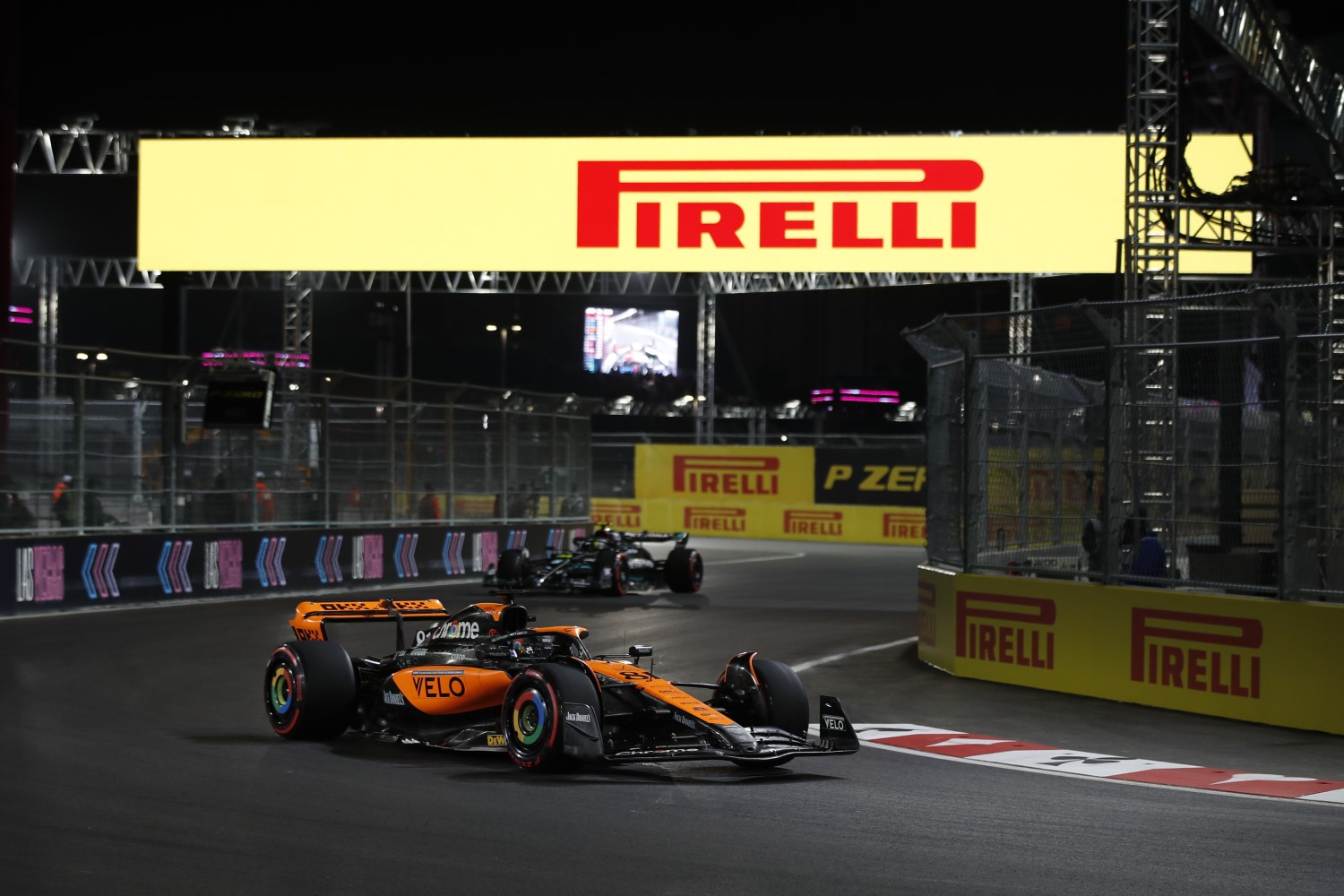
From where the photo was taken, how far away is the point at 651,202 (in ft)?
111

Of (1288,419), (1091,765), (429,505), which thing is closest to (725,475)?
(429,505)

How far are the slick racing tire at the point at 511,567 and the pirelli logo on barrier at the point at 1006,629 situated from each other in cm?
898

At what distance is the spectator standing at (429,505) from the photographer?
25.6 metres

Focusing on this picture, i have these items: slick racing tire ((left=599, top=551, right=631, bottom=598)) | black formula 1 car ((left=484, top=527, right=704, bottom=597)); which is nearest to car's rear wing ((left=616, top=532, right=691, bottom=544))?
black formula 1 car ((left=484, top=527, right=704, bottom=597))

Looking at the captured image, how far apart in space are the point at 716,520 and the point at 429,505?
48.6 feet

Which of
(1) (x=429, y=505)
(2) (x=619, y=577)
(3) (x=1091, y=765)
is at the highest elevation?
(1) (x=429, y=505)

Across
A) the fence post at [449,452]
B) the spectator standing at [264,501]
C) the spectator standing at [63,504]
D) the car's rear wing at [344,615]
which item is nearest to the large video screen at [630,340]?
the fence post at [449,452]

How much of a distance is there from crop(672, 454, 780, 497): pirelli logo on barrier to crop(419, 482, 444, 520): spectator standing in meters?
14.3

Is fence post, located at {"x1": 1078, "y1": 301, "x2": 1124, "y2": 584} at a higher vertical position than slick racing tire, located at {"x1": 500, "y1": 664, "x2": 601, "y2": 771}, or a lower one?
higher

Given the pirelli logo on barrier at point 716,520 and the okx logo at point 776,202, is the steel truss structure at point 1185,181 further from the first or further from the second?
the pirelli logo on barrier at point 716,520

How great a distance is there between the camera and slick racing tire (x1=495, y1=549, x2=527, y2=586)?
70.4 feet

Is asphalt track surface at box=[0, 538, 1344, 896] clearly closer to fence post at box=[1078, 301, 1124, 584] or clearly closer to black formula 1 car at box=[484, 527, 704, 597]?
fence post at box=[1078, 301, 1124, 584]

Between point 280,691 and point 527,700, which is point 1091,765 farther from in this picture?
point 280,691

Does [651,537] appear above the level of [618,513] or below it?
above
